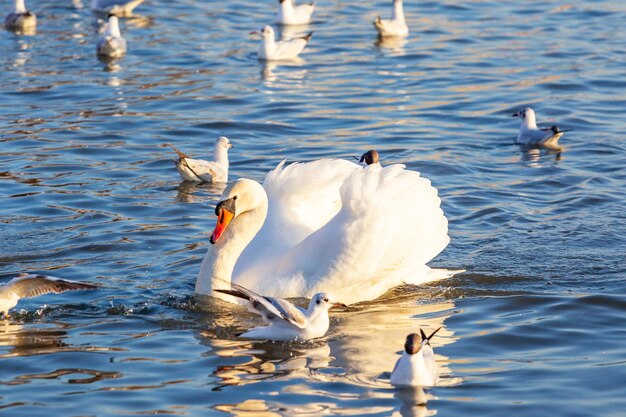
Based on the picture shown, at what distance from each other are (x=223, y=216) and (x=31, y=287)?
60.6 inches

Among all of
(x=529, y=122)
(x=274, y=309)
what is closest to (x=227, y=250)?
(x=274, y=309)

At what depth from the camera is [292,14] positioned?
2408cm

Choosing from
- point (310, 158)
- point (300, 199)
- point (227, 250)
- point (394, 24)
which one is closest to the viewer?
point (227, 250)

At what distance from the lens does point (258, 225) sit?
1028 cm

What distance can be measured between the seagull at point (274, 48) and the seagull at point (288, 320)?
465 inches

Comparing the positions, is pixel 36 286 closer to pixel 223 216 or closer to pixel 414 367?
pixel 223 216

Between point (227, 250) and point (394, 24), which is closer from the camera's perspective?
point (227, 250)

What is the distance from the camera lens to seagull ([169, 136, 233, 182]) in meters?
14.1

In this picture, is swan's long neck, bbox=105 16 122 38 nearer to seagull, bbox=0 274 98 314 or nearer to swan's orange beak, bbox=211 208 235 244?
swan's orange beak, bbox=211 208 235 244

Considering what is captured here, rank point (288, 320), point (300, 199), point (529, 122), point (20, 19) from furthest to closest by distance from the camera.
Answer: point (20, 19) < point (529, 122) < point (300, 199) < point (288, 320)

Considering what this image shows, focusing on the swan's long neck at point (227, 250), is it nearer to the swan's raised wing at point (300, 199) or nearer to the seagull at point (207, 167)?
the swan's raised wing at point (300, 199)

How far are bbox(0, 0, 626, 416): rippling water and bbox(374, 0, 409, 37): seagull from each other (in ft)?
0.98

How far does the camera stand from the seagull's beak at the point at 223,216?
10.0 meters

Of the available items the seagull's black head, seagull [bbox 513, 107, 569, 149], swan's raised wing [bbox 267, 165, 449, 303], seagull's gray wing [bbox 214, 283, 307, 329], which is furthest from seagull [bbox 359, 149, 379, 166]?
seagull's gray wing [bbox 214, 283, 307, 329]
